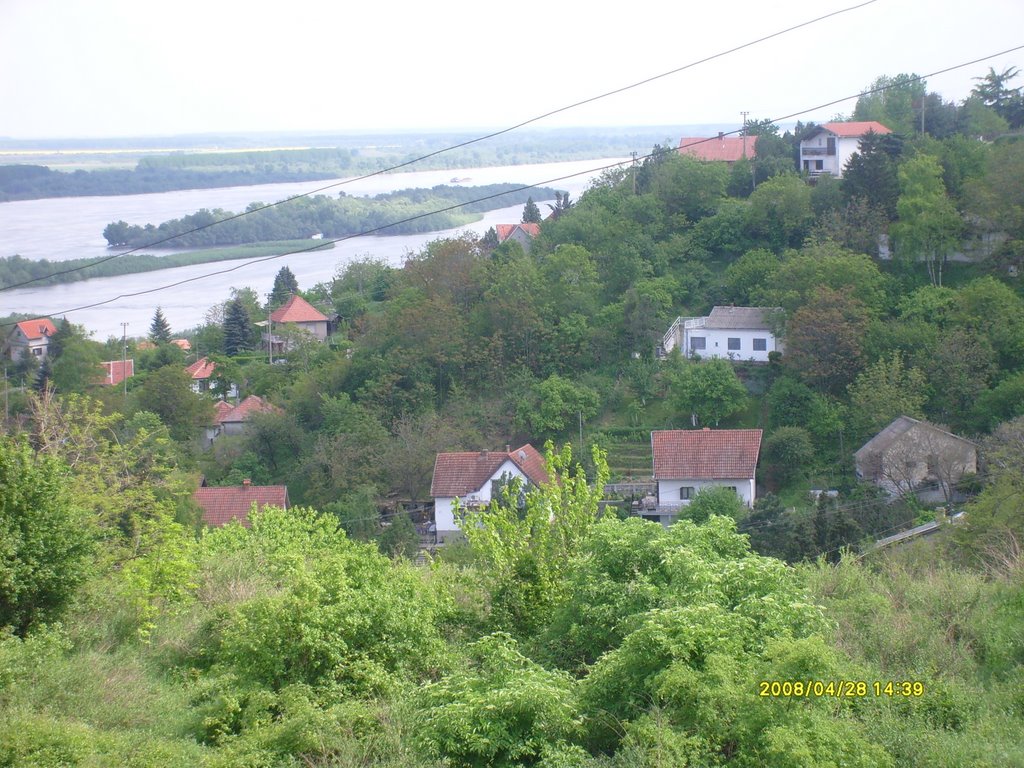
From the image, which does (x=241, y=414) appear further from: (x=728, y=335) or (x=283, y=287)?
(x=283, y=287)

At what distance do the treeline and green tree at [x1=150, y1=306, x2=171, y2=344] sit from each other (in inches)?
237

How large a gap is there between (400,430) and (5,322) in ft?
27.0

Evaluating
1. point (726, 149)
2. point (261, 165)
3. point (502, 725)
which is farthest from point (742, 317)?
point (261, 165)

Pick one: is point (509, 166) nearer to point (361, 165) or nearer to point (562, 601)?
point (361, 165)

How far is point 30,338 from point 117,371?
256 cm

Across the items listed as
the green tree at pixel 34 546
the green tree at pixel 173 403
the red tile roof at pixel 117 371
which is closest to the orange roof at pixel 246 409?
the green tree at pixel 173 403

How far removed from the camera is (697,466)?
14312 millimetres

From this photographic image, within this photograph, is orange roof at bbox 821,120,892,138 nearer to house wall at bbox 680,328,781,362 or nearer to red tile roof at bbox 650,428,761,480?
house wall at bbox 680,328,781,362

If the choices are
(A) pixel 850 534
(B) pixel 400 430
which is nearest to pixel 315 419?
(B) pixel 400 430

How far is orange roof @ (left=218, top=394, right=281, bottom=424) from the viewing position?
18719mm

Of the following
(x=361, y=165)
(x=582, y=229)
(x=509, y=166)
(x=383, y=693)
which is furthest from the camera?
(x=509, y=166)

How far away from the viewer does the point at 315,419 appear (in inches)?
720

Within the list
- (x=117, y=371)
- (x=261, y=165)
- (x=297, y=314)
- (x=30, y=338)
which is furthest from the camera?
(x=261, y=165)

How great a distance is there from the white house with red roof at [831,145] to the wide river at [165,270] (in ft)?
15.5
